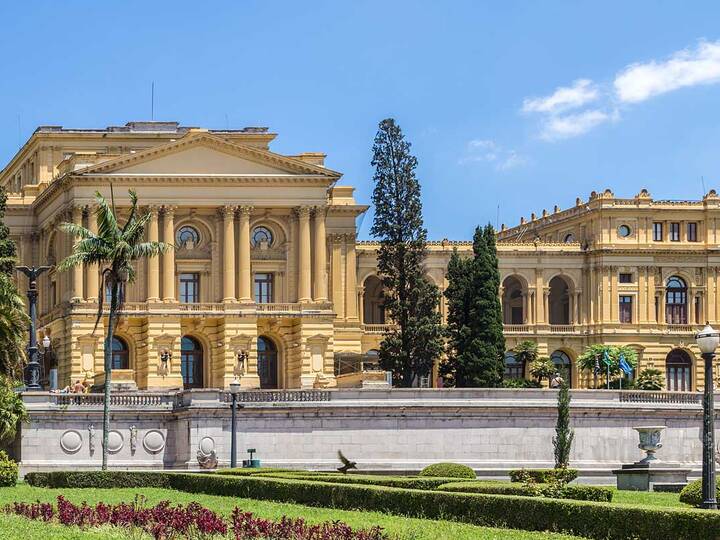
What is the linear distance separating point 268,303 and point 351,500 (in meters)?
55.6

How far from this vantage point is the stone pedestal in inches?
2277

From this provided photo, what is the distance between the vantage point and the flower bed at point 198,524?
96.7ft

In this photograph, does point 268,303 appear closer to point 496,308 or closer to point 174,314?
point 174,314

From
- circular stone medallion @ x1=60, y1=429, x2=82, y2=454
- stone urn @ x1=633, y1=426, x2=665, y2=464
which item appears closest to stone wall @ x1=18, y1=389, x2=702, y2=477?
circular stone medallion @ x1=60, y1=429, x2=82, y2=454

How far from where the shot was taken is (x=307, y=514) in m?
39.9

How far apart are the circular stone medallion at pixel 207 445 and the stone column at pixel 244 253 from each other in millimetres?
29764

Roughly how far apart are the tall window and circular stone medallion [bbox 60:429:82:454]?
1285 inches

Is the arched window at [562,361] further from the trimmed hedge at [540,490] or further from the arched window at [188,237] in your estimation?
the trimmed hedge at [540,490]

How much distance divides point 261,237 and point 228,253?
3163mm

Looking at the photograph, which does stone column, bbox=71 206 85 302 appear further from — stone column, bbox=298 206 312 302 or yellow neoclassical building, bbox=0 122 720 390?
stone column, bbox=298 206 312 302

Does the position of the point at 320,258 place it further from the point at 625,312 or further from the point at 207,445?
the point at 207,445

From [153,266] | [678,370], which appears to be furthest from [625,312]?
[153,266]

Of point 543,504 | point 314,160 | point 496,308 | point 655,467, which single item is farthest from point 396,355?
point 543,504

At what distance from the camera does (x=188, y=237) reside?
97.8 meters
